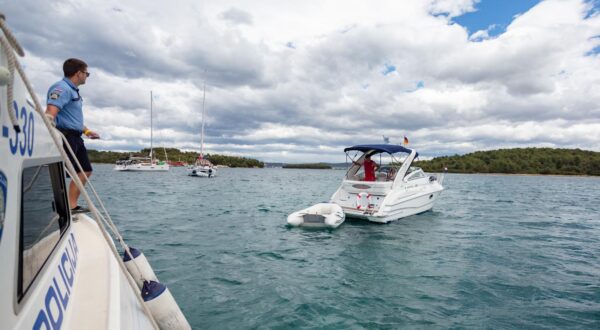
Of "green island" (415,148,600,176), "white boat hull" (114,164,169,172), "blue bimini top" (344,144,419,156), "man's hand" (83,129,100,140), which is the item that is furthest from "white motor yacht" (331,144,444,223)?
"green island" (415,148,600,176)

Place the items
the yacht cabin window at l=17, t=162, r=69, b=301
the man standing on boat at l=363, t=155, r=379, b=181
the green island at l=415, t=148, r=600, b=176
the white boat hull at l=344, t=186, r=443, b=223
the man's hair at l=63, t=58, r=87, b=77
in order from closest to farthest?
1. the yacht cabin window at l=17, t=162, r=69, b=301
2. the man's hair at l=63, t=58, r=87, b=77
3. the white boat hull at l=344, t=186, r=443, b=223
4. the man standing on boat at l=363, t=155, r=379, b=181
5. the green island at l=415, t=148, r=600, b=176

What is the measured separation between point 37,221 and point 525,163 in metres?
134

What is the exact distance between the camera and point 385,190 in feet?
43.2

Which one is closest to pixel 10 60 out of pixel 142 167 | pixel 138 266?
pixel 138 266

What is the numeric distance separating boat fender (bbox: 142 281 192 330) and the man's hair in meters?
3.17

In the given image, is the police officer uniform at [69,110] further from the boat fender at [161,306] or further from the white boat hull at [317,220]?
the white boat hull at [317,220]

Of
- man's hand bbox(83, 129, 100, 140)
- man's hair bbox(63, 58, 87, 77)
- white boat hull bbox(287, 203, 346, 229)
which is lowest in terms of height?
white boat hull bbox(287, 203, 346, 229)

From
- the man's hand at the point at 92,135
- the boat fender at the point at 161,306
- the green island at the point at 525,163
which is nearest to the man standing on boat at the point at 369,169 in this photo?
the man's hand at the point at 92,135

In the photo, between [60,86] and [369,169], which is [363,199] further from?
[60,86]

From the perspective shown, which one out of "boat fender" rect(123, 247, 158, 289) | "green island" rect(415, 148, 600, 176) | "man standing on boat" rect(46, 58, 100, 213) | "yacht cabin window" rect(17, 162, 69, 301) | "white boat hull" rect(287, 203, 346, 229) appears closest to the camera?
"yacht cabin window" rect(17, 162, 69, 301)

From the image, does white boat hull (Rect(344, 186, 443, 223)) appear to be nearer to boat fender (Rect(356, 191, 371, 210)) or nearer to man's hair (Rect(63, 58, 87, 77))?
boat fender (Rect(356, 191, 371, 210))

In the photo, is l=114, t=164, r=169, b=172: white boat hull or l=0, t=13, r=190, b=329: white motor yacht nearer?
l=0, t=13, r=190, b=329: white motor yacht

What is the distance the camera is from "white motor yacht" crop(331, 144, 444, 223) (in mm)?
12977

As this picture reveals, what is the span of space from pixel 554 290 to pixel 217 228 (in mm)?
9722
